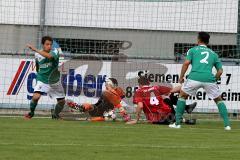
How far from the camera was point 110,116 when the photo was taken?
1838 cm

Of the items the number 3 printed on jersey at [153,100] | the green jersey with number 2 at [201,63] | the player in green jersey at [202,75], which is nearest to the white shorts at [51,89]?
the number 3 printed on jersey at [153,100]

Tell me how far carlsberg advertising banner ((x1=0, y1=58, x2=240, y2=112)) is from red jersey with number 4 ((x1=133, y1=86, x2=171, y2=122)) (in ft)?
9.83

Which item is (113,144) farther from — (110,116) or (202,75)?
(110,116)

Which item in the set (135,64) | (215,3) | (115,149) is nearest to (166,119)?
(135,64)

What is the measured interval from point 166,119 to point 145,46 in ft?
29.9

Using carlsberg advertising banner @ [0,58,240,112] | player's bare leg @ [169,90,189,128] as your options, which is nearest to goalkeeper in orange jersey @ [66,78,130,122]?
carlsberg advertising banner @ [0,58,240,112]

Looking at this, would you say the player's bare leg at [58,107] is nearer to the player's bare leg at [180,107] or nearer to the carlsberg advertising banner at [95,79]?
the carlsberg advertising banner at [95,79]

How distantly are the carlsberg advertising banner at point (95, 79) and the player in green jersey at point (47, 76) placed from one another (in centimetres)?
230

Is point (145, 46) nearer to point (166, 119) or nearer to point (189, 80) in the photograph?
point (166, 119)

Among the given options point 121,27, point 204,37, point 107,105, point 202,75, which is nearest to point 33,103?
point 107,105

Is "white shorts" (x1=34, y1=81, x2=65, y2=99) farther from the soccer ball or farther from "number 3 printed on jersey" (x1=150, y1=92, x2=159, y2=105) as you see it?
"number 3 printed on jersey" (x1=150, y1=92, x2=159, y2=105)

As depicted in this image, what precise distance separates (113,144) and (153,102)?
22.0 feet

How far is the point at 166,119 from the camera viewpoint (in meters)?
17.5

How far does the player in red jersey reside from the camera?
17547 millimetres
